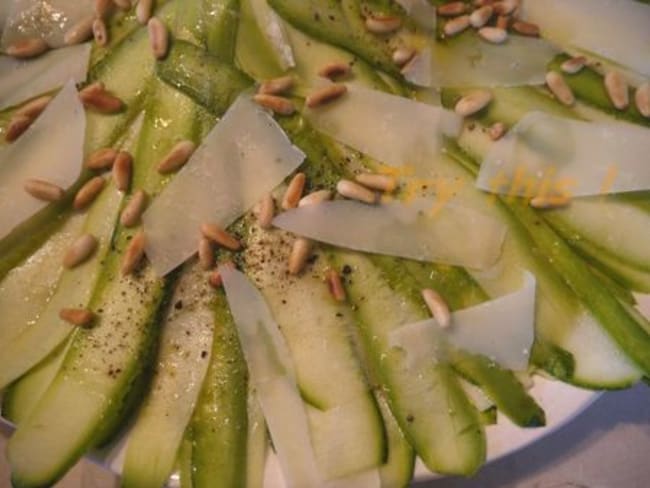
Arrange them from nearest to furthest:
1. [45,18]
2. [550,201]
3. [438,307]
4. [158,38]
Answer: [438,307] < [550,201] < [158,38] < [45,18]

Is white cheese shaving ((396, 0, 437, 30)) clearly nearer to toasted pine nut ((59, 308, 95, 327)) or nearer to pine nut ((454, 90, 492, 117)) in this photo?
pine nut ((454, 90, 492, 117))

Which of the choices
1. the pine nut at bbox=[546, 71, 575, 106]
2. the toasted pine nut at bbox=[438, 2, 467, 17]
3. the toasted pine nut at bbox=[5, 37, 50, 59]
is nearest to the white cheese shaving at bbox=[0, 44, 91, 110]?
the toasted pine nut at bbox=[5, 37, 50, 59]

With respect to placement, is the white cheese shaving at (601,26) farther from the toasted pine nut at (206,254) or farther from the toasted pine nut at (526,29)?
the toasted pine nut at (206,254)

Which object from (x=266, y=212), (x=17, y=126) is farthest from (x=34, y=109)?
(x=266, y=212)

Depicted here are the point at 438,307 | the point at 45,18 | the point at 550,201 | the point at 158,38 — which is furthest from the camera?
the point at 45,18

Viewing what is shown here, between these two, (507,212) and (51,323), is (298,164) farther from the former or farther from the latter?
(51,323)

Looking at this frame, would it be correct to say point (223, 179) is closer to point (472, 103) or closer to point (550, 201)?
point (472, 103)
